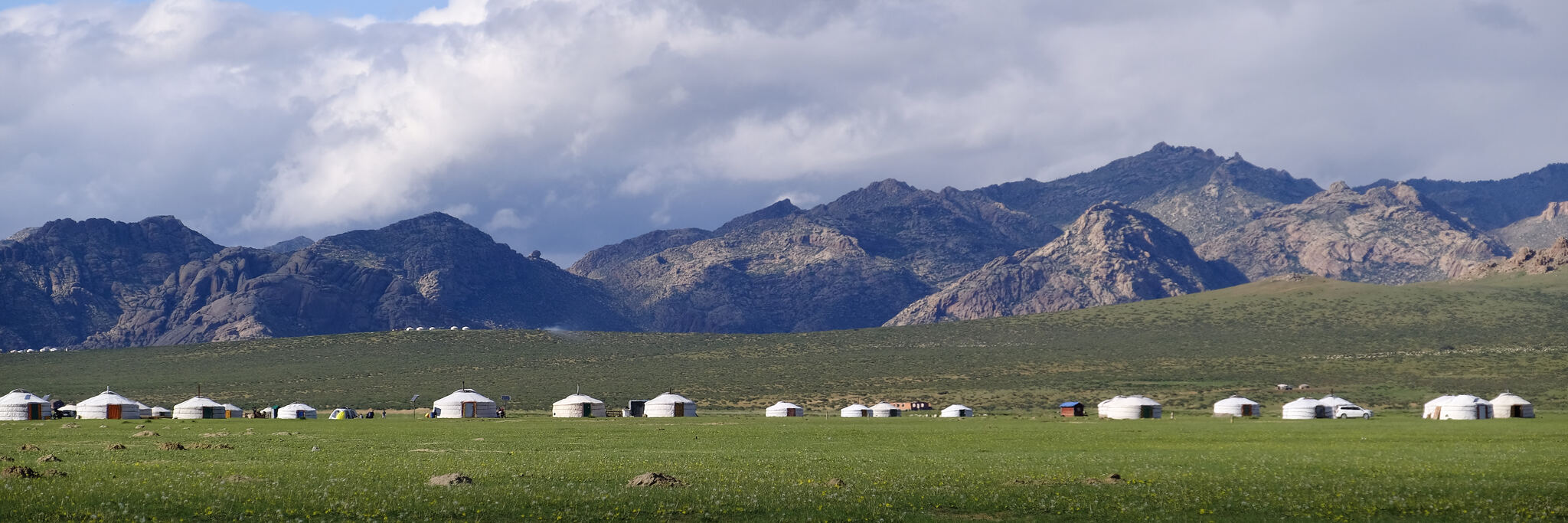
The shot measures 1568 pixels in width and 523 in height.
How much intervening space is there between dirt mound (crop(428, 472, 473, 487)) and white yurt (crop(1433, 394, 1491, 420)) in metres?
83.3

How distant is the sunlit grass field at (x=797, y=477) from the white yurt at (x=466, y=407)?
139 ft

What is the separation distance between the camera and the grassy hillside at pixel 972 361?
130 m

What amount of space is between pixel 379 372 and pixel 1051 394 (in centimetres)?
7626

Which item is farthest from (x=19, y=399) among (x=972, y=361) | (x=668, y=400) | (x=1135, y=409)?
(x=972, y=361)

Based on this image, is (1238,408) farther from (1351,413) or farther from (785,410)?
(785,410)

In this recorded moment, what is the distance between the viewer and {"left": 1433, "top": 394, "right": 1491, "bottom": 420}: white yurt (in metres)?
95.5

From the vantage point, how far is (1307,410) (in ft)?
336

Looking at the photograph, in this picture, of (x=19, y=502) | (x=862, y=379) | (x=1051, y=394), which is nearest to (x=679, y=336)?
(x=862, y=379)

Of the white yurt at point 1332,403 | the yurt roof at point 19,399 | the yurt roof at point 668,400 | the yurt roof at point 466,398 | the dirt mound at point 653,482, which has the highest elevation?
the yurt roof at point 19,399

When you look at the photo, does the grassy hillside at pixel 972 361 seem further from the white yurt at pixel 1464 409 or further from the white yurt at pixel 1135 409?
the white yurt at pixel 1464 409

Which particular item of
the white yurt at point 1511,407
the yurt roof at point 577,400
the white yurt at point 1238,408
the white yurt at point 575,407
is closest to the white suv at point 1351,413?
the white yurt at point 1238,408

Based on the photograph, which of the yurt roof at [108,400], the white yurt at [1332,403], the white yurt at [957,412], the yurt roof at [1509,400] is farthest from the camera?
the white yurt at [957,412]

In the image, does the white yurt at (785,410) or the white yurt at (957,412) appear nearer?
the white yurt at (957,412)

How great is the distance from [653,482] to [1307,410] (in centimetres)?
8271
